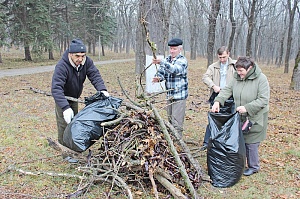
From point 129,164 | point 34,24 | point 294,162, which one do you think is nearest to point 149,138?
point 129,164

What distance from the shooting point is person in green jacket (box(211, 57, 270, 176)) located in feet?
11.4

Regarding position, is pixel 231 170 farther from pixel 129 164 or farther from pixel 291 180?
pixel 129 164

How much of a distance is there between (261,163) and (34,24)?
1824 cm

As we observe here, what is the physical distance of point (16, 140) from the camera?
4758 mm

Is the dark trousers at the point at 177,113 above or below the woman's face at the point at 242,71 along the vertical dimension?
below

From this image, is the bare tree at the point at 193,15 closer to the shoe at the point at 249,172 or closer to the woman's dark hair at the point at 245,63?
the woman's dark hair at the point at 245,63

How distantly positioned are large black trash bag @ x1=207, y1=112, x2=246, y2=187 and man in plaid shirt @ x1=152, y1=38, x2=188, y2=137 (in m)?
0.82

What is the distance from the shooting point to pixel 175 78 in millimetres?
4098

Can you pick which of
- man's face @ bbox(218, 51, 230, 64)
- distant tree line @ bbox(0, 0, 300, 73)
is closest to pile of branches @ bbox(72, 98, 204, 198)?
man's face @ bbox(218, 51, 230, 64)

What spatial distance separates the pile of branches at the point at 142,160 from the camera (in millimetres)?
3051

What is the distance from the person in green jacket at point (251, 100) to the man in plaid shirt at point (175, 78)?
1.93 feet

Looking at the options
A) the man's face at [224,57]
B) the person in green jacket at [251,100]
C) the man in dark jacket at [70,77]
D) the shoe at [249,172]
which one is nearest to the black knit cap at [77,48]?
the man in dark jacket at [70,77]

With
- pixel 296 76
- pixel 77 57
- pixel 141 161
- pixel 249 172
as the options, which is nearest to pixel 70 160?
pixel 141 161

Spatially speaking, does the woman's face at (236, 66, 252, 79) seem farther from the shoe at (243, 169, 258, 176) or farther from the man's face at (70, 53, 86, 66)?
the man's face at (70, 53, 86, 66)
